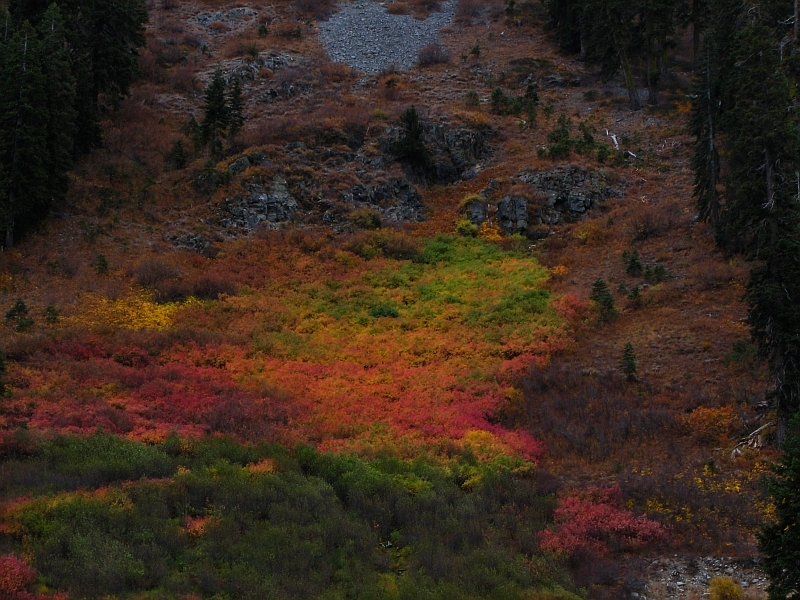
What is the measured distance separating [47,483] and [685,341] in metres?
22.3

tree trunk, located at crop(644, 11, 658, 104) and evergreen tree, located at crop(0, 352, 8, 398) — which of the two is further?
tree trunk, located at crop(644, 11, 658, 104)

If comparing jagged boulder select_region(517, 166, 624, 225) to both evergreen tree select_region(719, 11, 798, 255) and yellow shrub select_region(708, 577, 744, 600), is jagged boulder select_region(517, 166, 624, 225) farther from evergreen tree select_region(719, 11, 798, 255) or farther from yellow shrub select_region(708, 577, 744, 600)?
yellow shrub select_region(708, 577, 744, 600)

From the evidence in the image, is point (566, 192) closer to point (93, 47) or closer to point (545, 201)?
point (545, 201)

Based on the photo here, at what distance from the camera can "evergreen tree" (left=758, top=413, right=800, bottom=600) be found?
12.6 meters

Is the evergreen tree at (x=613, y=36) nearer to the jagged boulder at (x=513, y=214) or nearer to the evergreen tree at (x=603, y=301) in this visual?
the jagged boulder at (x=513, y=214)

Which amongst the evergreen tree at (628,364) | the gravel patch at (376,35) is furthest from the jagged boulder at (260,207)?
the evergreen tree at (628,364)

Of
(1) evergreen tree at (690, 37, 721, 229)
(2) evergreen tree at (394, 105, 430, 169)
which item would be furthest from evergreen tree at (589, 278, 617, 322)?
(2) evergreen tree at (394, 105, 430, 169)

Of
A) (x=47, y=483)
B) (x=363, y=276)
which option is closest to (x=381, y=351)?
(x=363, y=276)

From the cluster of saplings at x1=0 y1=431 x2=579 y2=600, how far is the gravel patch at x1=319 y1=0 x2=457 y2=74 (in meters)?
47.1

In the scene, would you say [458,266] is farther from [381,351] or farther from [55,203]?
[55,203]

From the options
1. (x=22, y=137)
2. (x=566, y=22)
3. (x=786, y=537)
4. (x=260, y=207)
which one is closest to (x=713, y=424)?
(x=786, y=537)

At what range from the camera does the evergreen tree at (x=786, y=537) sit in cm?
1257

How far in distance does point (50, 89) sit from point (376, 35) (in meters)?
36.7

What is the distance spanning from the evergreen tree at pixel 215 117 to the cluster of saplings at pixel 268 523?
2952cm
